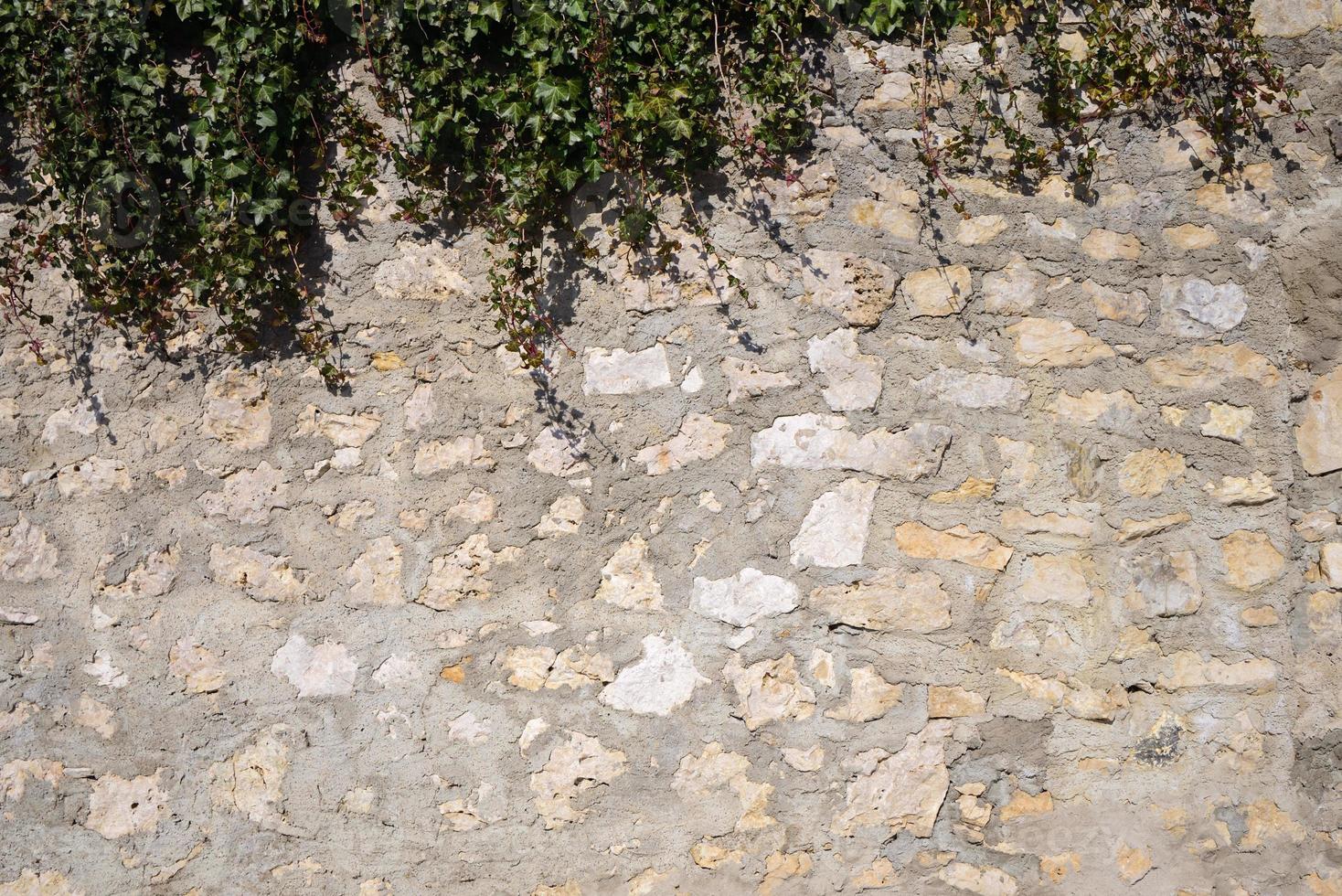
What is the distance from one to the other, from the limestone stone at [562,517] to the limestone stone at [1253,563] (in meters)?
1.45

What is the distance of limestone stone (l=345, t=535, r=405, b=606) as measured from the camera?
2.54 meters

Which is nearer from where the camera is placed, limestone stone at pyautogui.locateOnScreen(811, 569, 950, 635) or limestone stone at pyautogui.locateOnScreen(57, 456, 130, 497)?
limestone stone at pyautogui.locateOnScreen(811, 569, 950, 635)

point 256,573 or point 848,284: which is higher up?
point 848,284

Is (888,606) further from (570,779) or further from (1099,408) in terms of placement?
(570,779)

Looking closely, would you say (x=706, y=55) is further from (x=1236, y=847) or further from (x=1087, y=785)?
(x=1236, y=847)

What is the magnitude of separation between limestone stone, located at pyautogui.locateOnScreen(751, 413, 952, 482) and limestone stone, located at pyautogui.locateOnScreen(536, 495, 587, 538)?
1.36 ft

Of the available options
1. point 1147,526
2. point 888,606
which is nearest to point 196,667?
point 888,606

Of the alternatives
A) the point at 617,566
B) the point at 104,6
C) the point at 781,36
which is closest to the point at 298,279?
the point at 104,6

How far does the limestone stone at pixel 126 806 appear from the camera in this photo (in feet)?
8.24

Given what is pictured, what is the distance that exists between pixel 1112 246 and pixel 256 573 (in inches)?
83.4

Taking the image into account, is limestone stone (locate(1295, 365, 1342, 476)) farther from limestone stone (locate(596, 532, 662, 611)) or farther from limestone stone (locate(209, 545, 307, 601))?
limestone stone (locate(209, 545, 307, 601))

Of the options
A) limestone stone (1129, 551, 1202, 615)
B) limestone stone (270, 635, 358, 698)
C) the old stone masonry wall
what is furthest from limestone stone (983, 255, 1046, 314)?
limestone stone (270, 635, 358, 698)

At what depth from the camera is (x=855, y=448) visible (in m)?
2.50

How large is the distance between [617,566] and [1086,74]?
5.17ft
